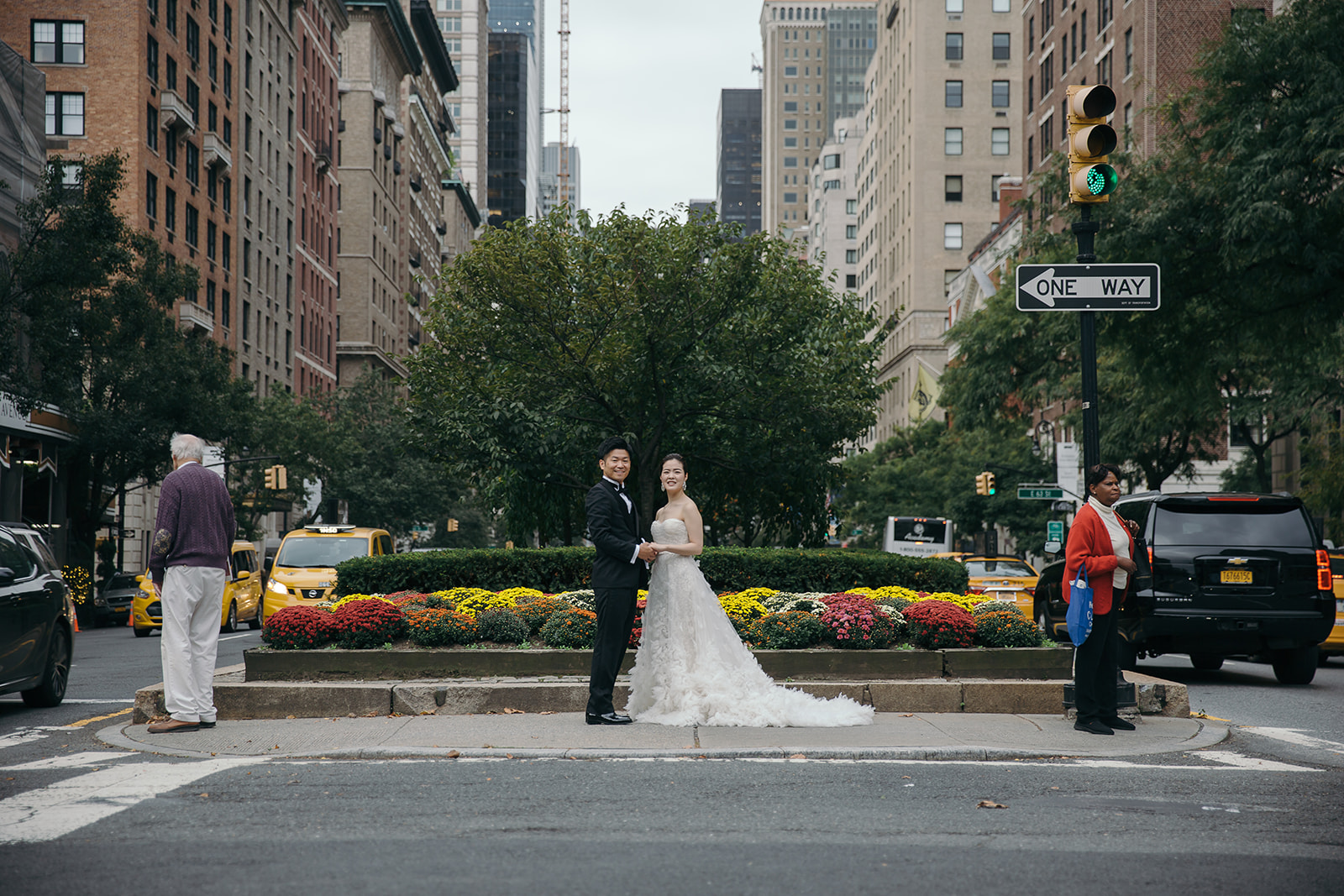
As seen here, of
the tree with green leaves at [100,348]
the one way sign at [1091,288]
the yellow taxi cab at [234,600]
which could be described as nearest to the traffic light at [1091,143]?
the one way sign at [1091,288]

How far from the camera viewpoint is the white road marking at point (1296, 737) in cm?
938

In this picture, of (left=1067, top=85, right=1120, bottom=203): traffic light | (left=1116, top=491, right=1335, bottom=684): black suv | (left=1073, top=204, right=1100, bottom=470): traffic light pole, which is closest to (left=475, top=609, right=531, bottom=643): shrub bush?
(left=1073, top=204, right=1100, bottom=470): traffic light pole

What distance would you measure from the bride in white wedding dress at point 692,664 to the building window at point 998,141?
90.6 metres

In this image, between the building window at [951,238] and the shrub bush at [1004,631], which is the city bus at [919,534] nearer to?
the shrub bush at [1004,631]

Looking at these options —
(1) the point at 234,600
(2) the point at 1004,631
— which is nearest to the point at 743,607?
(2) the point at 1004,631

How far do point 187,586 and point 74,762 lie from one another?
1546 mm

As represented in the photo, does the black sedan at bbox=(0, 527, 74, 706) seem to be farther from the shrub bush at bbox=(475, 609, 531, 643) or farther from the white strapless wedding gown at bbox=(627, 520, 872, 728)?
the white strapless wedding gown at bbox=(627, 520, 872, 728)

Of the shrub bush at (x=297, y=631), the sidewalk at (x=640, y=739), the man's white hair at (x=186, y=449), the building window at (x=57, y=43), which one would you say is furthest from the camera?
the building window at (x=57, y=43)

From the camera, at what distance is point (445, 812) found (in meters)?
6.40

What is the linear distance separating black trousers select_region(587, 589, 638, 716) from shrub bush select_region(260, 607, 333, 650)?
2691 mm

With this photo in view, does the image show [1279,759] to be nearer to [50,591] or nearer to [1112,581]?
[1112,581]

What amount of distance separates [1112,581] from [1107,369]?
90.7ft

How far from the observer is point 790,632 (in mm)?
11359

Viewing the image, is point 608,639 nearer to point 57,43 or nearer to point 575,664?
point 575,664
